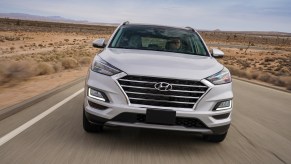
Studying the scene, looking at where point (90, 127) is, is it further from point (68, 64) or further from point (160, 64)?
point (68, 64)

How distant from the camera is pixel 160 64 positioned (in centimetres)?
578

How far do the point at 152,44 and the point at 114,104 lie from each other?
6.81 feet

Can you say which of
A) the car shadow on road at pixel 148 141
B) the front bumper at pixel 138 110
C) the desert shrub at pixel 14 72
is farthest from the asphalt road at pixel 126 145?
the desert shrub at pixel 14 72

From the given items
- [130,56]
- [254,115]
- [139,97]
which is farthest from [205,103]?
[254,115]

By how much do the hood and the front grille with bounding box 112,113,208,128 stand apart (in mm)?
504

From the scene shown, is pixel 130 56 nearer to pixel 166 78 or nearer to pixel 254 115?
pixel 166 78

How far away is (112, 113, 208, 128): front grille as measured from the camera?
5.45 m

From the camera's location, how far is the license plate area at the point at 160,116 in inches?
211

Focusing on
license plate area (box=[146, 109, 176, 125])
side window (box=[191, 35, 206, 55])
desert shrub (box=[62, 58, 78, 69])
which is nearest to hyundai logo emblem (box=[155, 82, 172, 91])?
license plate area (box=[146, 109, 176, 125])

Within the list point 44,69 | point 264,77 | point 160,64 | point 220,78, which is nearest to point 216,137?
point 220,78

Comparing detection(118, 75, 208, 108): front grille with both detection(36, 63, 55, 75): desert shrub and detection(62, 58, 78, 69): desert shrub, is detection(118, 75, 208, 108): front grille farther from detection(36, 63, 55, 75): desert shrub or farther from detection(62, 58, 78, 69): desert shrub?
detection(62, 58, 78, 69): desert shrub

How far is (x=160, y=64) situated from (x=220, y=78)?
82 cm

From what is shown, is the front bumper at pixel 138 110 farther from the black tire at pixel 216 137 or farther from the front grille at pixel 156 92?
the black tire at pixel 216 137

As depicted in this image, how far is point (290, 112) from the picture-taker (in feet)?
35.5
